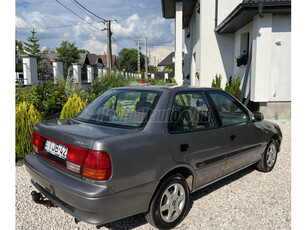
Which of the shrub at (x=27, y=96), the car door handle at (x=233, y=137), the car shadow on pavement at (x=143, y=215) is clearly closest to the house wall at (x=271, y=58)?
the car shadow on pavement at (x=143, y=215)

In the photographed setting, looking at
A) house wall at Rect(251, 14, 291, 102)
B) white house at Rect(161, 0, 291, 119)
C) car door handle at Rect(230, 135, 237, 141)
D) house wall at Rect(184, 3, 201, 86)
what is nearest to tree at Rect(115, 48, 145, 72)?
house wall at Rect(184, 3, 201, 86)

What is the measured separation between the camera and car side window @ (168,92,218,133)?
283 centimetres

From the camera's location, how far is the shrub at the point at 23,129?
15.1 feet

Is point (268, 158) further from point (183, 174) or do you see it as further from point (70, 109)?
point (70, 109)

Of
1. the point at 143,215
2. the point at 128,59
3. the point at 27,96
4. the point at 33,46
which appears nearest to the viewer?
the point at 143,215

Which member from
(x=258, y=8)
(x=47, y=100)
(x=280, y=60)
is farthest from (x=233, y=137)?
(x=280, y=60)

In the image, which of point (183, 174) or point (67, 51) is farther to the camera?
point (67, 51)

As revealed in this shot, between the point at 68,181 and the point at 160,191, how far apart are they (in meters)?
0.95

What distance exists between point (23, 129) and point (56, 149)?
2.62 meters

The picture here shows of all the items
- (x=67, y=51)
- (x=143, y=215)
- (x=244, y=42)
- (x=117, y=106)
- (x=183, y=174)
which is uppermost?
(x=67, y=51)

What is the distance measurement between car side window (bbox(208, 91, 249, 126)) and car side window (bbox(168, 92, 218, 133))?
0.75 feet

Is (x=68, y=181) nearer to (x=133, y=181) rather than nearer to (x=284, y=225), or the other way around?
(x=133, y=181)

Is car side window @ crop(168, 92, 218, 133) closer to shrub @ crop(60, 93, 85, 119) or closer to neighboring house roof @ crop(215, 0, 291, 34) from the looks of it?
shrub @ crop(60, 93, 85, 119)

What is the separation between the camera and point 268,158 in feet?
14.9
